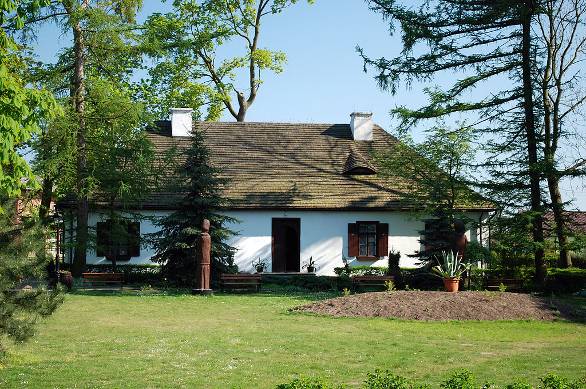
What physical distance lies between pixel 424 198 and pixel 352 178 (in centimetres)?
567

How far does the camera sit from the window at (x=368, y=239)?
3306 centimetres

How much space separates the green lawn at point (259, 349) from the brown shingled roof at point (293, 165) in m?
13.2

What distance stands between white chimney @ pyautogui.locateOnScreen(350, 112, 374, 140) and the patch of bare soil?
17567mm

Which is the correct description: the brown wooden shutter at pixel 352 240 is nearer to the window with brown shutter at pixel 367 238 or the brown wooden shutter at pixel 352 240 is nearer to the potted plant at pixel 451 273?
the window with brown shutter at pixel 367 238

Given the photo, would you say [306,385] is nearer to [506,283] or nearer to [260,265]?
[506,283]

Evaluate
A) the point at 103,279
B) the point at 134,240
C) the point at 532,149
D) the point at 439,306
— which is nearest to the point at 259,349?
the point at 439,306

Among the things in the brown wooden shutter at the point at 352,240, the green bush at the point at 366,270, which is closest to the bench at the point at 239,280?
the green bush at the point at 366,270

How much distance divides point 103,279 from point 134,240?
166 inches

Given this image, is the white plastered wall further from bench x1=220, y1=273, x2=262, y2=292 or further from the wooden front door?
bench x1=220, y1=273, x2=262, y2=292

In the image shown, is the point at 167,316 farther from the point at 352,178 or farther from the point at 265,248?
the point at 352,178

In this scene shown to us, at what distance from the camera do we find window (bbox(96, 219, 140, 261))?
30484 mm

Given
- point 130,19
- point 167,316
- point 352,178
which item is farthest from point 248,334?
point 130,19

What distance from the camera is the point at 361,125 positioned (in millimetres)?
37750

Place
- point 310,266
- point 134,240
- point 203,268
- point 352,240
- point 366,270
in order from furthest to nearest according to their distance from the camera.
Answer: point 352,240 → point 310,266 → point 366,270 → point 134,240 → point 203,268
